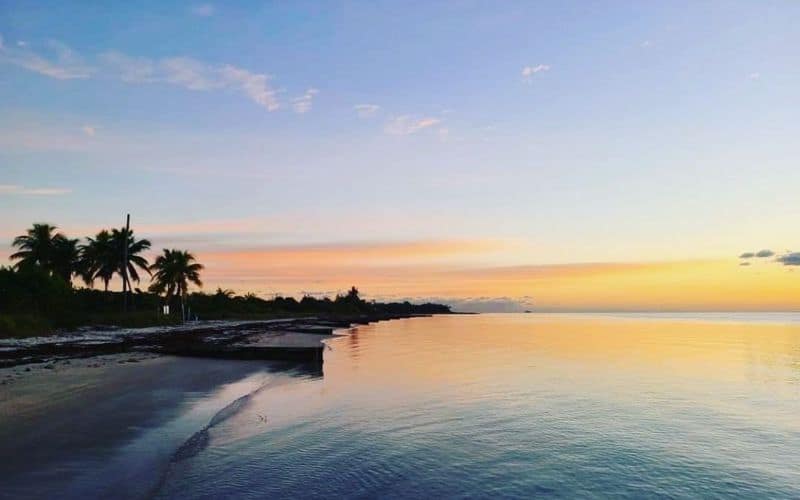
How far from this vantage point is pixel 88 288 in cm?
8319

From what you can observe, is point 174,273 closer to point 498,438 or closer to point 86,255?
point 86,255

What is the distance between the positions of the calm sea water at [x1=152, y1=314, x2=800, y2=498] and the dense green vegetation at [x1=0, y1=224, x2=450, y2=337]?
31241 millimetres

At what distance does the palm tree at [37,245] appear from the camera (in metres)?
66.4

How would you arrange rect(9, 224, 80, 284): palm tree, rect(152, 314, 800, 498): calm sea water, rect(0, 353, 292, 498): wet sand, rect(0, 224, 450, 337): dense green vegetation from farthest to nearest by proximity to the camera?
rect(9, 224, 80, 284): palm tree
rect(0, 224, 450, 337): dense green vegetation
rect(152, 314, 800, 498): calm sea water
rect(0, 353, 292, 498): wet sand

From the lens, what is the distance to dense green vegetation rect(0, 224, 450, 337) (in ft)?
161

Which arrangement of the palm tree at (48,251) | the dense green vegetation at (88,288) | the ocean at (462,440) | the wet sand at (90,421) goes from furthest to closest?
the palm tree at (48,251), the dense green vegetation at (88,288), the ocean at (462,440), the wet sand at (90,421)

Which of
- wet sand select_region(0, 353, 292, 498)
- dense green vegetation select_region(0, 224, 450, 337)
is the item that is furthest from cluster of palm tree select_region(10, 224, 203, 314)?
wet sand select_region(0, 353, 292, 498)

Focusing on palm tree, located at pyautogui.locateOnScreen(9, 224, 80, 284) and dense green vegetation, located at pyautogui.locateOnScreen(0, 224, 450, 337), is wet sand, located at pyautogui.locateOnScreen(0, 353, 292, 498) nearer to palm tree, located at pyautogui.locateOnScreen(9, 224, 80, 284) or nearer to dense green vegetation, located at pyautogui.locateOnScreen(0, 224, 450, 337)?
dense green vegetation, located at pyautogui.locateOnScreen(0, 224, 450, 337)

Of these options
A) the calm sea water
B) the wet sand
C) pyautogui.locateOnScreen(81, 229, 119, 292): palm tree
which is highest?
pyautogui.locateOnScreen(81, 229, 119, 292): palm tree

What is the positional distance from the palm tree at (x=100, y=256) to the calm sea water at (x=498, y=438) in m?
52.5

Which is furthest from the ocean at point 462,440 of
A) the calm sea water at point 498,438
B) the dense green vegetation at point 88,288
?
the dense green vegetation at point 88,288

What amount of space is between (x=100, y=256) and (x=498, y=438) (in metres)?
69.0

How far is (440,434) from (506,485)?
4590mm

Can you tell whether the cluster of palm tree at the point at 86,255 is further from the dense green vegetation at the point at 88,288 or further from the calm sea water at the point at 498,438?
the calm sea water at the point at 498,438
